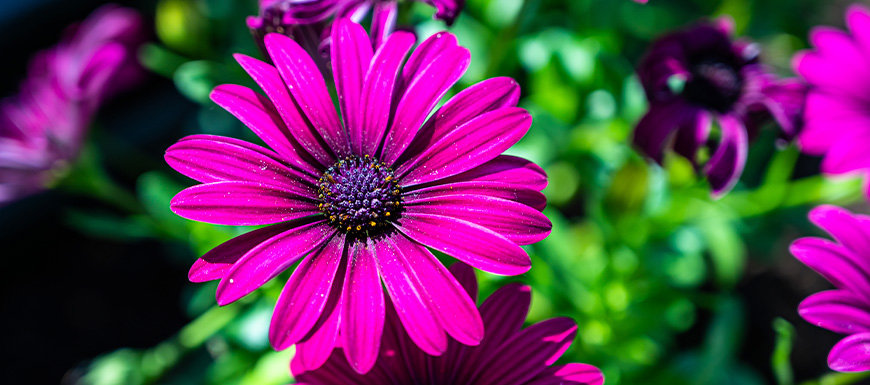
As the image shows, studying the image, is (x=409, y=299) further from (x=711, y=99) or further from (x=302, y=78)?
(x=711, y=99)

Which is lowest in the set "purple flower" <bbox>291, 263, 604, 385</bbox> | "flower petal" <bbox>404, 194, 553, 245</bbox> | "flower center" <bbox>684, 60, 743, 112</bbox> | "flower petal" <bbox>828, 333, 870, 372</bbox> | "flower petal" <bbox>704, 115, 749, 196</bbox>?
"flower petal" <bbox>828, 333, 870, 372</bbox>

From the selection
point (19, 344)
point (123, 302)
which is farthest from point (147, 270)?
point (19, 344)

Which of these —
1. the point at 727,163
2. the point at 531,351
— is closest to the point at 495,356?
the point at 531,351

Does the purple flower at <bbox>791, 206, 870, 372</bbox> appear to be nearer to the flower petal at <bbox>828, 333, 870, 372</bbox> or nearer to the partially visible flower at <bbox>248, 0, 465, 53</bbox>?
the flower petal at <bbox>828, 333, 870, 372</bbox>

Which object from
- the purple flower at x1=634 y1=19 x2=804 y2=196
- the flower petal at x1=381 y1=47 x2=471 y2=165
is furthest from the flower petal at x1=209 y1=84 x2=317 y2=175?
the purple flower at x1=634 y1=19 x2=804 y2=196

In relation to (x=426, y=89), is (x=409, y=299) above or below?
below

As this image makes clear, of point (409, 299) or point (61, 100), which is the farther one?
point (61, 100)
